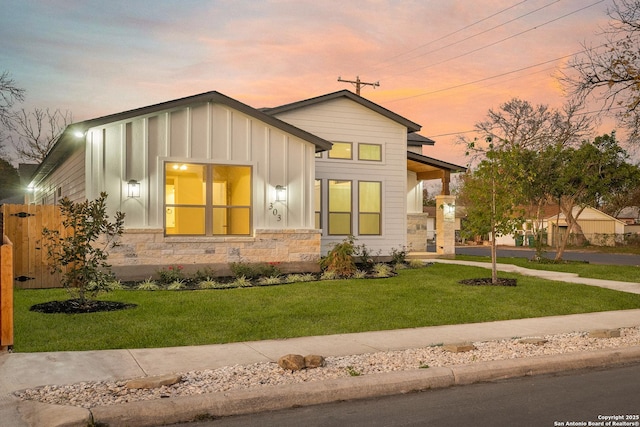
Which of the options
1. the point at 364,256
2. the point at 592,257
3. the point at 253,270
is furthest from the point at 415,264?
the point at 592,257

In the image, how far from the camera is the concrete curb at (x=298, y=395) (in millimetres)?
5547

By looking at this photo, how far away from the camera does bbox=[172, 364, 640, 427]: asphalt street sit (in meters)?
5.66

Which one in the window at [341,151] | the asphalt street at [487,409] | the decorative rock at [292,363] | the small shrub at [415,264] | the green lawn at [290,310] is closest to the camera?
the asphalt street at [487,409]

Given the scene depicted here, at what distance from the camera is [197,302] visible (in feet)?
40.5

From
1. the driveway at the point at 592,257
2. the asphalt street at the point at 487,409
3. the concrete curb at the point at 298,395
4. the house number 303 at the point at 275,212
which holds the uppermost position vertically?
the house number 303 at the point at 275,212

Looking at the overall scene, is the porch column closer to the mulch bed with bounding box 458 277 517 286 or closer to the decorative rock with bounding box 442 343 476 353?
the mulch bed with bounding box 458 277 517 286

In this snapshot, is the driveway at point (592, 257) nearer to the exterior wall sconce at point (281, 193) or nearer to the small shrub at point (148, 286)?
the exterior wall sconce at point (281, 193)

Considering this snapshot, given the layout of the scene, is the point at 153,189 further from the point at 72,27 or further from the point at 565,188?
the point at 565,188

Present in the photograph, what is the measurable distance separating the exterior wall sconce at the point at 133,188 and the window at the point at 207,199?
77 cm

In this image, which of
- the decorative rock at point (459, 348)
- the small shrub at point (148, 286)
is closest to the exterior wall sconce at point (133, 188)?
the small shrub at point (148, 286)

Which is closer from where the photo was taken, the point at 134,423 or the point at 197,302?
the point at 134,423

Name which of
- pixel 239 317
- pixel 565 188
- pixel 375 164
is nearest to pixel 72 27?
pixel 375 164

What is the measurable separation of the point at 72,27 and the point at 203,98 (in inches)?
239

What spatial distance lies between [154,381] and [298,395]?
1.49 metres
